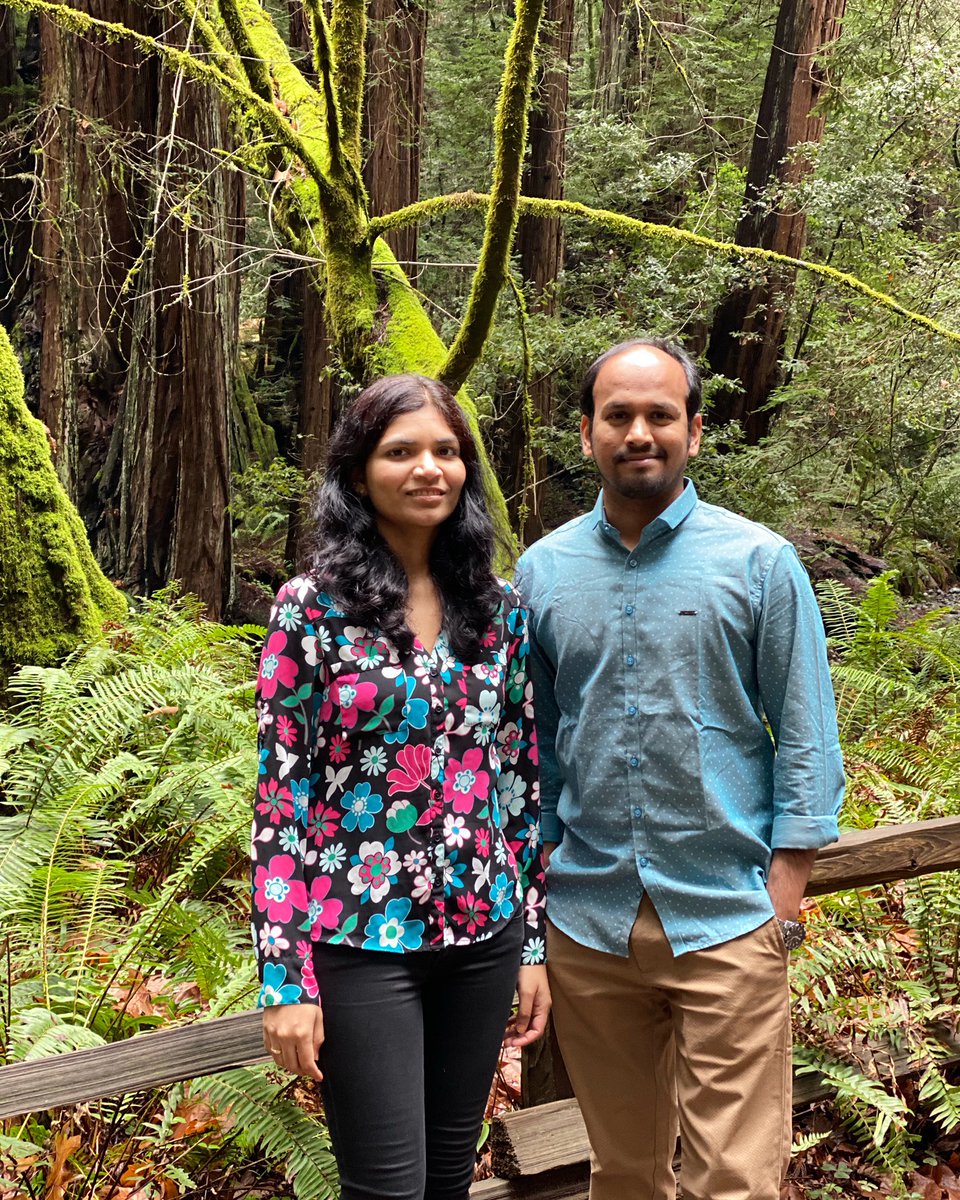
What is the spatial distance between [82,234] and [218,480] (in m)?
3.33

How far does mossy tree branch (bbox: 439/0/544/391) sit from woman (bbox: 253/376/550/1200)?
8.77ft

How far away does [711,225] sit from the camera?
12.5 metres

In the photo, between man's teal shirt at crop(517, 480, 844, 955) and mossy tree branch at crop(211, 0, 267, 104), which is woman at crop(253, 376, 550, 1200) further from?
mossy tree branch at crop(211, 0, 267, 104)

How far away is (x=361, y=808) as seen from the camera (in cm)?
217

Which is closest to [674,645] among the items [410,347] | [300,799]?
[300,799]

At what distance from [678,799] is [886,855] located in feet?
4.21

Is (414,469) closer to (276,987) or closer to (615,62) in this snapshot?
(276,987)

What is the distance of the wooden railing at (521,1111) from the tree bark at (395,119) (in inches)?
347

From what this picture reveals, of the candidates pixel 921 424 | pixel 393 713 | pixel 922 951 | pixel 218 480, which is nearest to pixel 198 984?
pixel 393 713

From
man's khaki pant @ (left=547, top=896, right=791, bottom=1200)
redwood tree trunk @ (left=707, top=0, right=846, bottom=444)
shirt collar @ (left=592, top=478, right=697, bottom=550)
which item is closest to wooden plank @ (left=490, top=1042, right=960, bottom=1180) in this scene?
man's khaki pant @ (left=547, top=896, right=791, bottom=1200)

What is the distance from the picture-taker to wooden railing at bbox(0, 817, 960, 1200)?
2391 millimetres

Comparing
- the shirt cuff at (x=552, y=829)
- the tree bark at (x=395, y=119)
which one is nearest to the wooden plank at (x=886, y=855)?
the shirt cuff at (x=552, y=829)

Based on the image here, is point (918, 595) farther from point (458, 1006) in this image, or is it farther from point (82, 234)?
point (458, 1006)

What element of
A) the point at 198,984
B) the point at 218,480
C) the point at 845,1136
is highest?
the point at 218,480
